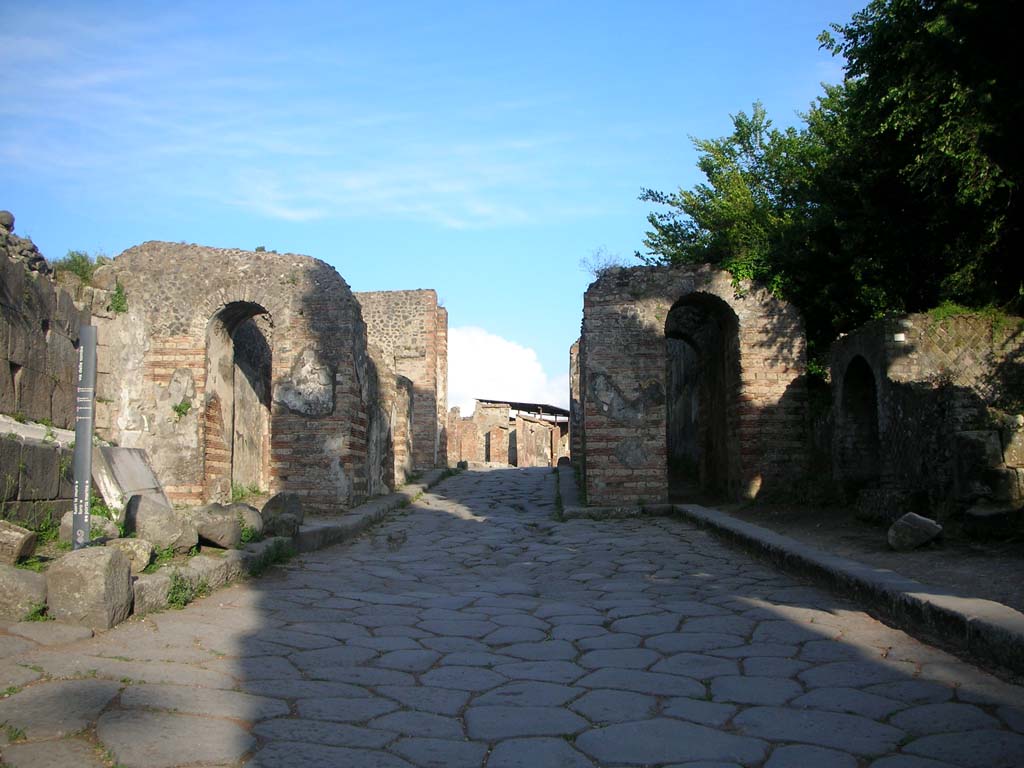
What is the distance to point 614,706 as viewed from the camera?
3.11m

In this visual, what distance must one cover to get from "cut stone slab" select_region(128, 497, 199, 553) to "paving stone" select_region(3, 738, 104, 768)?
9.12 feet

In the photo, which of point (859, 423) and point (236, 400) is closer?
point (859, 423)

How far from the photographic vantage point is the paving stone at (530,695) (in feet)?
10.4

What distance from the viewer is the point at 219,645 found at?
3.86 metres

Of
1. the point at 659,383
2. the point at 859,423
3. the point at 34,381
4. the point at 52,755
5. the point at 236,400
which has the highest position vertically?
the point at 659,383

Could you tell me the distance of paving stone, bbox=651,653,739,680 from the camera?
11.7 ft

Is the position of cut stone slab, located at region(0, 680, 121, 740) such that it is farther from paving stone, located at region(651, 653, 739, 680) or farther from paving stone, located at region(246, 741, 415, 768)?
paving stone, located at region(651, 653, 739, 680)

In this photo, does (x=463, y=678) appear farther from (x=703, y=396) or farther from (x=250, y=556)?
(x=703, y=396)

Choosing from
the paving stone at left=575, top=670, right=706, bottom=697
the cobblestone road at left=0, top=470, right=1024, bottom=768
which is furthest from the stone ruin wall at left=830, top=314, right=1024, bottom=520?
the paving stone at left=575, top=670, right=706, bottom=697

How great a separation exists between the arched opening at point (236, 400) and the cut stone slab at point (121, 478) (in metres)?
3.41

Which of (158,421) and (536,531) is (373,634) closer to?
(536,531)

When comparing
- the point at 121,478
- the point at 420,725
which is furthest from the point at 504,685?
the point at 121,478

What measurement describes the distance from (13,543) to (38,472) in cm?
146

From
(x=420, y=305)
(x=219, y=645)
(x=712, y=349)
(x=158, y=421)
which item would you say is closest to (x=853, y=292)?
(x=712, y=349)
